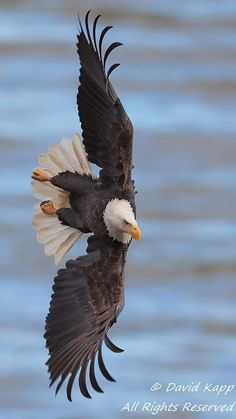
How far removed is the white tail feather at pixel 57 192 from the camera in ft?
27.9

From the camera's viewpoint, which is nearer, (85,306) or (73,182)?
(85,306)

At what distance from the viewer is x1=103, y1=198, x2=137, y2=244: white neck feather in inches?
318

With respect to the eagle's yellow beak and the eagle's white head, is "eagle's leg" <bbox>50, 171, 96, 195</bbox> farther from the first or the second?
the eagle's yellow beak

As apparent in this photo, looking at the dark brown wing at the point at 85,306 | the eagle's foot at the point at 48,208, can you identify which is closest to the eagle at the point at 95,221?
the dark brown wing at the point at 85,306

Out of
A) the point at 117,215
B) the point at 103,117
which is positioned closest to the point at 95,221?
the point at 117,215

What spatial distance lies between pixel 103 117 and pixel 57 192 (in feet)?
2.06

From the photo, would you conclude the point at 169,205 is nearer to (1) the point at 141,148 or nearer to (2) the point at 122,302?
(1) the point at 141,148

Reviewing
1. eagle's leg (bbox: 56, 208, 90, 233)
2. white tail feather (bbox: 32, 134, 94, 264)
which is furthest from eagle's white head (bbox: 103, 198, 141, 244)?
white tail feather (bbox: 32, 134, 94, 264)

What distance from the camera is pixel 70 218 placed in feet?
27.8

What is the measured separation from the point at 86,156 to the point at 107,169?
257 mm

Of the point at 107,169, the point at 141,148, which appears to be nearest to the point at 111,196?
the point at 107,169

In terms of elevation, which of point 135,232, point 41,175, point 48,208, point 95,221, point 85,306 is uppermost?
point 41,175

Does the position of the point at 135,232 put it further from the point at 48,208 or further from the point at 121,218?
the point at 48,208

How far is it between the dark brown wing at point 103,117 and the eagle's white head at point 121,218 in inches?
3.9
